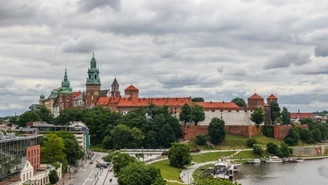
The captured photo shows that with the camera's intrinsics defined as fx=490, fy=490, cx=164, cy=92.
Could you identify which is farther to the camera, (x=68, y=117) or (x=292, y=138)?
(x=68, y=117)

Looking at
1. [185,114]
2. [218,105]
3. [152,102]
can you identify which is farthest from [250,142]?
[152,102]

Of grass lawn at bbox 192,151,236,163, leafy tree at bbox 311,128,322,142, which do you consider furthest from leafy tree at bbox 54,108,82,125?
leafy tree at bbox 311,128,322,142

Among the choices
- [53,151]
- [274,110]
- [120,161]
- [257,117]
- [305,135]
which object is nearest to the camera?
[120,161]

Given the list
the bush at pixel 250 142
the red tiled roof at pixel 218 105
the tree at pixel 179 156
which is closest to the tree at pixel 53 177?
the tree at pixel 179 156

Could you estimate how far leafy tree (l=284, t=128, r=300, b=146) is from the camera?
110 m

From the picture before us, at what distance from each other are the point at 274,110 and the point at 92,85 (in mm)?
49785

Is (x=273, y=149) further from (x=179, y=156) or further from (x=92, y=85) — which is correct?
(x=92, y=85)

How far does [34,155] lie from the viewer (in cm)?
5988

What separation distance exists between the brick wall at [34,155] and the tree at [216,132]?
4935 centimetres

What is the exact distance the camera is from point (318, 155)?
109 meters

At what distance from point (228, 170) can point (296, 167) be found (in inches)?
711

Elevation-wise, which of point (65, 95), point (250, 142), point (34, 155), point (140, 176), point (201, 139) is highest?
point (65, 95)

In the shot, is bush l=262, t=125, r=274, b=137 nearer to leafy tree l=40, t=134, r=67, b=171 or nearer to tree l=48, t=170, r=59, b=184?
leafy tree l=40, t=134, r=67, b=171

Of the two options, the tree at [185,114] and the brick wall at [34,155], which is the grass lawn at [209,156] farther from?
the brick wall at [34,155]
